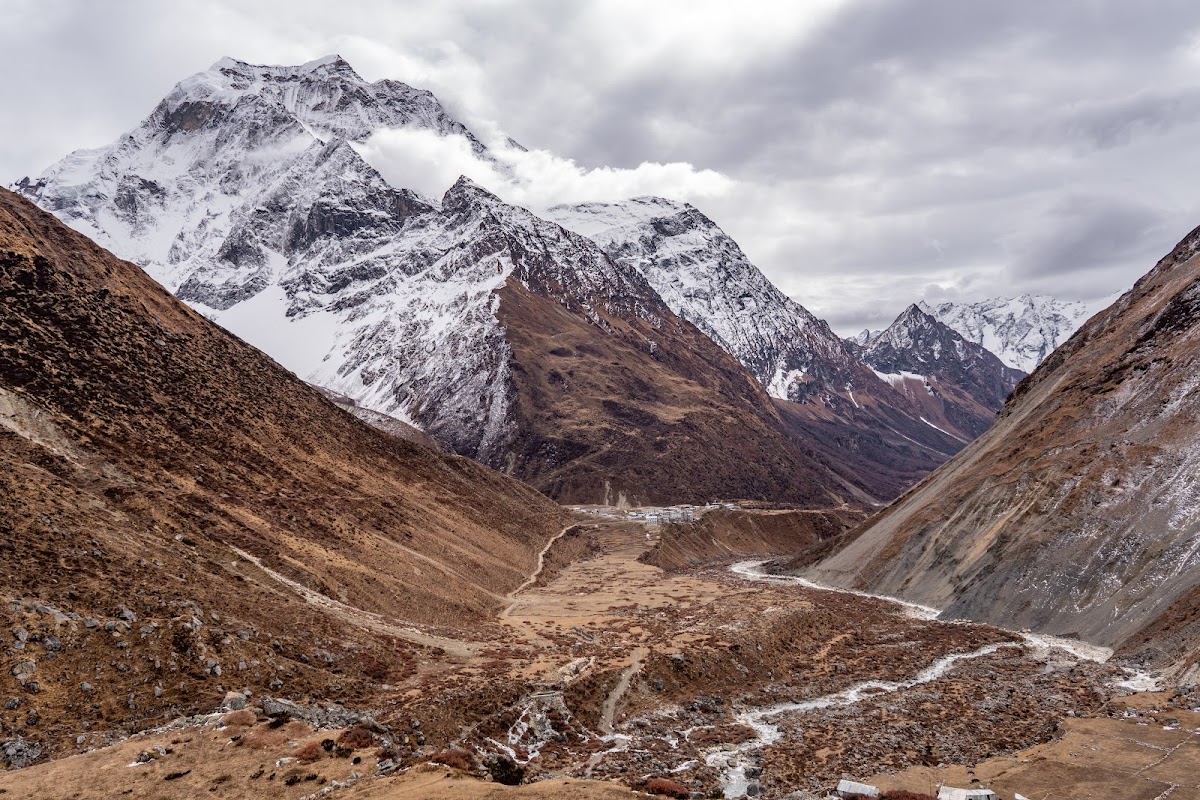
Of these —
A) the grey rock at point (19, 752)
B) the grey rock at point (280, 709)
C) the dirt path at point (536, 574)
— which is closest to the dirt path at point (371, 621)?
the grey rock at point (280, 709)

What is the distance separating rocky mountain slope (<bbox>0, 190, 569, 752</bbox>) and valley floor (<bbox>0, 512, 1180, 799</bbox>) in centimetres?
400

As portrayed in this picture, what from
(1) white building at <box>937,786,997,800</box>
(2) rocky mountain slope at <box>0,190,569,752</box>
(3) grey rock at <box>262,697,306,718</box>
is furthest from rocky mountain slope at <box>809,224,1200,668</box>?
(2) rocky mountain slope at <box>0,190,569,752</box>

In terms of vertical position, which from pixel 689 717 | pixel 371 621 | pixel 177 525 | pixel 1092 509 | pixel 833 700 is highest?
pixel 1092 509

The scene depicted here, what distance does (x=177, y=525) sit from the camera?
4603 cm

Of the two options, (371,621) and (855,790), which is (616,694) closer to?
(371,621)

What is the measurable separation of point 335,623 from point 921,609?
197ft

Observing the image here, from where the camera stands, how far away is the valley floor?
23.9m

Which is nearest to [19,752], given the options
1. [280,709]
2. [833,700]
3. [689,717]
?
[280,709]

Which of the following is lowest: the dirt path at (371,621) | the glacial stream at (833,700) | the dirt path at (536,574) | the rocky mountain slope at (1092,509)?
the dirt path at (536,574)

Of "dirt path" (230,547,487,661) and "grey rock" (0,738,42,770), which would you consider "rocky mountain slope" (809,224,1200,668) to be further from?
"grey rock" (0,738,42,770)

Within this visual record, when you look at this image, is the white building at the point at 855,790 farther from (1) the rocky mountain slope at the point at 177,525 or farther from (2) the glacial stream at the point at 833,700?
(1) the rocky mountain slope at the point at 177,525

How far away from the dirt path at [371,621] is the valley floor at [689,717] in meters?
0.40

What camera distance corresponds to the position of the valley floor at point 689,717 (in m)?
23.9

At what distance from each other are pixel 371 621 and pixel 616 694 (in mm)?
17956
